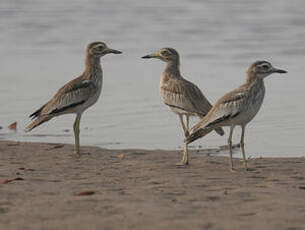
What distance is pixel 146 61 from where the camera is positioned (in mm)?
19047

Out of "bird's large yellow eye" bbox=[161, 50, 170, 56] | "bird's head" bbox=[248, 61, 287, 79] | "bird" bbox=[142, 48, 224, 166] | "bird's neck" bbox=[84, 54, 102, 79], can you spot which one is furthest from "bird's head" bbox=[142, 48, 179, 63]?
"bird's head" bbox=[248, 61, 287, 79]

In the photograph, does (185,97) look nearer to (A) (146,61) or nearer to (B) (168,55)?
(B) (168,55)

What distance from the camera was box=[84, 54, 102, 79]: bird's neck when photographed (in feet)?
41.2

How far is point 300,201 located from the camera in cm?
818

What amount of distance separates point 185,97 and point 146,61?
7.75 metres

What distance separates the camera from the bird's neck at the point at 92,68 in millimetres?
12555

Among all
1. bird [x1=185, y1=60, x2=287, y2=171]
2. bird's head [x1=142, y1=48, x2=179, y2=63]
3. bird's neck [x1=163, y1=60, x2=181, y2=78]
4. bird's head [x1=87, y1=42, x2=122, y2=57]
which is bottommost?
bird [x1=185, y1=60, x2=287, y2=171]

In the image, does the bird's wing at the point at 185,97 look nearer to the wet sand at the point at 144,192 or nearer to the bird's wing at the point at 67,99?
the wet sand at the point at 144,192

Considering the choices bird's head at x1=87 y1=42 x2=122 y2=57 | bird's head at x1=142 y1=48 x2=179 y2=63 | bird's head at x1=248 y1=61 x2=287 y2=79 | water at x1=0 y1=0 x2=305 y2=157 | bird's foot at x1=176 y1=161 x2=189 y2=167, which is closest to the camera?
bird's foot at x1=176 y1=161 x2=189 y2=167

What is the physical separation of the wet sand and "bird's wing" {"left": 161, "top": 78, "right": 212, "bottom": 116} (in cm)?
68

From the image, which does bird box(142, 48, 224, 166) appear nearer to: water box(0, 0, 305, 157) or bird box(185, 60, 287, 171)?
bird box(185, 60, 287, 171)

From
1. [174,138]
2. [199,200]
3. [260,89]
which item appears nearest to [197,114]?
[260,89]

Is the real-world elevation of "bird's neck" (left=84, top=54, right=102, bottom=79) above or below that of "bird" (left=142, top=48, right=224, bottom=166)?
above

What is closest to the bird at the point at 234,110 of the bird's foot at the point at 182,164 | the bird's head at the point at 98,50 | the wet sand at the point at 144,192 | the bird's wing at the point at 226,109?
the bird's wing at the point at 226,109
